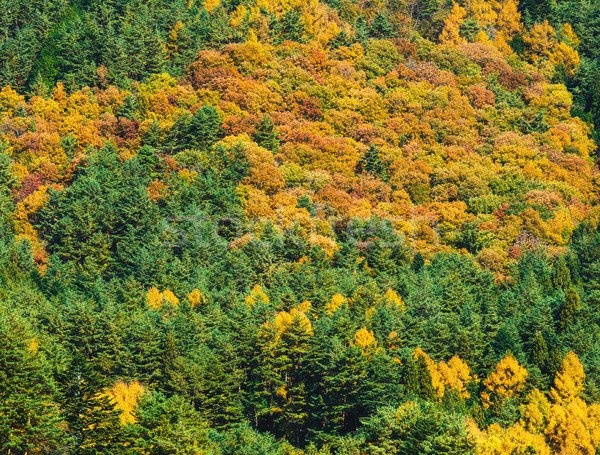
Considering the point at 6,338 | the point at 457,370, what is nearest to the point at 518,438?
the point at 457,370

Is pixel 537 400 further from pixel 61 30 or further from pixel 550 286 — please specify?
pixel 61 30

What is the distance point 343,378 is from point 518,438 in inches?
525

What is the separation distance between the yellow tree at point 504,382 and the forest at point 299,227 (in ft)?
0.86

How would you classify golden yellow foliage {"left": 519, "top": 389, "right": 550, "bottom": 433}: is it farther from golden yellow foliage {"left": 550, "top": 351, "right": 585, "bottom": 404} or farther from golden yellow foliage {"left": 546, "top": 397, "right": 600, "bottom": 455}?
golden yellow foliage {"left": 550, "top": 351, "right": 585, "bottom": 404}

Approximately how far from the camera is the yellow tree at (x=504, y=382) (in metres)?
73.2

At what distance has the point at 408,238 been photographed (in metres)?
104

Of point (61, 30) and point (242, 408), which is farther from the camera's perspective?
point (61, 30)

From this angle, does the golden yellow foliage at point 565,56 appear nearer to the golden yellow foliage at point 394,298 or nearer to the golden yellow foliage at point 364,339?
the golden yellow foliage at point 394,298

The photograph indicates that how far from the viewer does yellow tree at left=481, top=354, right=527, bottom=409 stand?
7325cm

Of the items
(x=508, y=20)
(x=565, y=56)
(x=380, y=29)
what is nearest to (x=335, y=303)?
(x=380, y=29)

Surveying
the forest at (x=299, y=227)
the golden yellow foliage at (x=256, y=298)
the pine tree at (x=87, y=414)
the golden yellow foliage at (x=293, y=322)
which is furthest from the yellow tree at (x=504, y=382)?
the pine tree at (x=87, y=414)

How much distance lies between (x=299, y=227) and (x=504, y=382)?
33906 mm

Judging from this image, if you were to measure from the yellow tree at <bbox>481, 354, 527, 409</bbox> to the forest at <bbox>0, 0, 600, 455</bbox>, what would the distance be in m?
0.26

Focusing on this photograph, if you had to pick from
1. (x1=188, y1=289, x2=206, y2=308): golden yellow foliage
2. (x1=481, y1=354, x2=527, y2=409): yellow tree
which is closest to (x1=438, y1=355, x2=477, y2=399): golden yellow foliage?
(x1=481, y1=354, x2=527, y2=409): yellow tree
